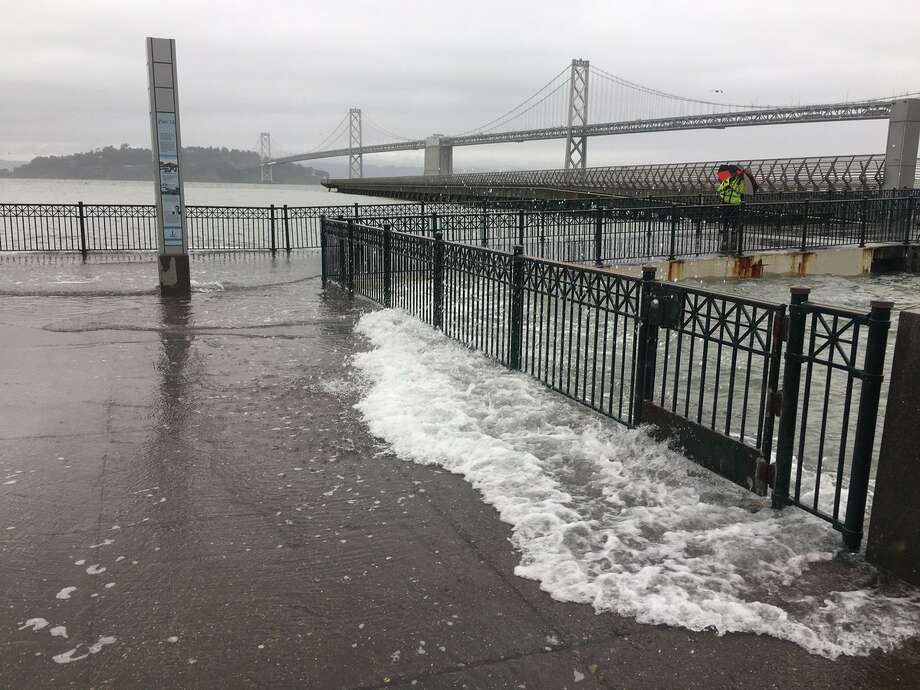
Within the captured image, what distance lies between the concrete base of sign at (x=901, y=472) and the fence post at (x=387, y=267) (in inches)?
320

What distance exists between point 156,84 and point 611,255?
1031cm

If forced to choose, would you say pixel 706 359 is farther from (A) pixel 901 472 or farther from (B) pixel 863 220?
(B) pixel 863 220

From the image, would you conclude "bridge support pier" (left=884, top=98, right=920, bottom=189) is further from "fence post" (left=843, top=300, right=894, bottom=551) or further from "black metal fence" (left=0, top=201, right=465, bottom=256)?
"fence post" (left=843, top=300, right=894, bottom=551)

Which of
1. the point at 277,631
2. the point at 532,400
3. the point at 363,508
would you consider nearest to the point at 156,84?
the point at 532,400

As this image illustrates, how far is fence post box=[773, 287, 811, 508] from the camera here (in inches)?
171

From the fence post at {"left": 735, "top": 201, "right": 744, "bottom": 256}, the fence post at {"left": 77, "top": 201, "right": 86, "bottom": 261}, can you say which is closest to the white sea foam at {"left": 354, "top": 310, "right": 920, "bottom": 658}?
the fence post at {"left": 735, "top": 201, "right": 744, "bottom": 256}

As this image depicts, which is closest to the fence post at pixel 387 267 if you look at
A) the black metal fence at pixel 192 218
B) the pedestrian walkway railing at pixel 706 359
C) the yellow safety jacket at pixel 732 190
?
the pedestrian walkway railing at pixel 706 359

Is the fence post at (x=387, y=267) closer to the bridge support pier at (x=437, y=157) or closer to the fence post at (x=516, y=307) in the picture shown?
the fence post at (x=516, y=307)

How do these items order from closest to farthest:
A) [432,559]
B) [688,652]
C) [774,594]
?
[688,652] → [774,594] → [432,559]

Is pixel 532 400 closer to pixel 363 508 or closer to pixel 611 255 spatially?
pixel 363 508

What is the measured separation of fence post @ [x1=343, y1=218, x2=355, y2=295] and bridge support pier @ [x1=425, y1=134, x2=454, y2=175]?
280 feet

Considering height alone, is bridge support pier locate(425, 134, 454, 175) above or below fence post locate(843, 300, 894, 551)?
above

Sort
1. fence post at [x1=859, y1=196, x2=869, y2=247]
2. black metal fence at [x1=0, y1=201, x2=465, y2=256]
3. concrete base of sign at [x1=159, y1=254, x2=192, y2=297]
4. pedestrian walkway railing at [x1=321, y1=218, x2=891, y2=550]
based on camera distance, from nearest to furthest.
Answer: pedestrian walkway railing at [x1=321, y1=218, x2=891, y2=550] → concrete base of sign at [x1=159, y1=254, x2=192, y2=297] → fence post at [x1=859, y1=196, x2=869, y2=247] → black metal fence at [x1=0, y1=201, x2=465, y2=256]

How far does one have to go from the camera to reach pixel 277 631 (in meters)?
3.30
